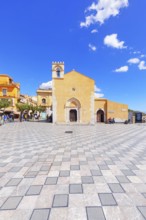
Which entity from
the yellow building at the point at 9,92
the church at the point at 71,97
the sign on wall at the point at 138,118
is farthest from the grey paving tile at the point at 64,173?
the yellow building at the point at 9,92

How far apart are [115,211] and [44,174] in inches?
81.6

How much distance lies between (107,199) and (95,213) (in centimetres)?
47

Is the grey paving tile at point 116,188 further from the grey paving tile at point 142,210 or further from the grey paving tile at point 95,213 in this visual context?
the grey paving tile at point 95,213

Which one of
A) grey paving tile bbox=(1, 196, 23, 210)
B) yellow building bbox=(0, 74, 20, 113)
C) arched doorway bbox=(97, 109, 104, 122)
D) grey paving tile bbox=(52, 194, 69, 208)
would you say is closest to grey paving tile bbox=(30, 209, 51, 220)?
grey paving tile bbox=(52, 194, 69, 208)

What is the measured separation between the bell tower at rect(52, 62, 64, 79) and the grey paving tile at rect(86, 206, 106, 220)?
22863 millimetres

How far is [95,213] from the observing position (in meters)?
2.33

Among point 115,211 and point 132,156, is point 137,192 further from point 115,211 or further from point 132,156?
point 132,156

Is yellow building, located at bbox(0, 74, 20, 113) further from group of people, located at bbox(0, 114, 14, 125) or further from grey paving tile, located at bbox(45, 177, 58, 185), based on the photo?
grey paving tile, located at bbox(45, 177, 58, 185)

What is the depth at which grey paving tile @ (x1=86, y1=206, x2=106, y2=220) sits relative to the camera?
2238 mm

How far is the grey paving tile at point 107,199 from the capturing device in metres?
2.59

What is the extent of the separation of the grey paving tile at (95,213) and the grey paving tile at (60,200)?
0.42 metres

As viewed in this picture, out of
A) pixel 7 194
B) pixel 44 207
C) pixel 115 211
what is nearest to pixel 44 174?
pixel 7 194

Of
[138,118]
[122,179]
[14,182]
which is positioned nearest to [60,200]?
[14,182]

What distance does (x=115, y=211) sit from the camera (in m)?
2.38
